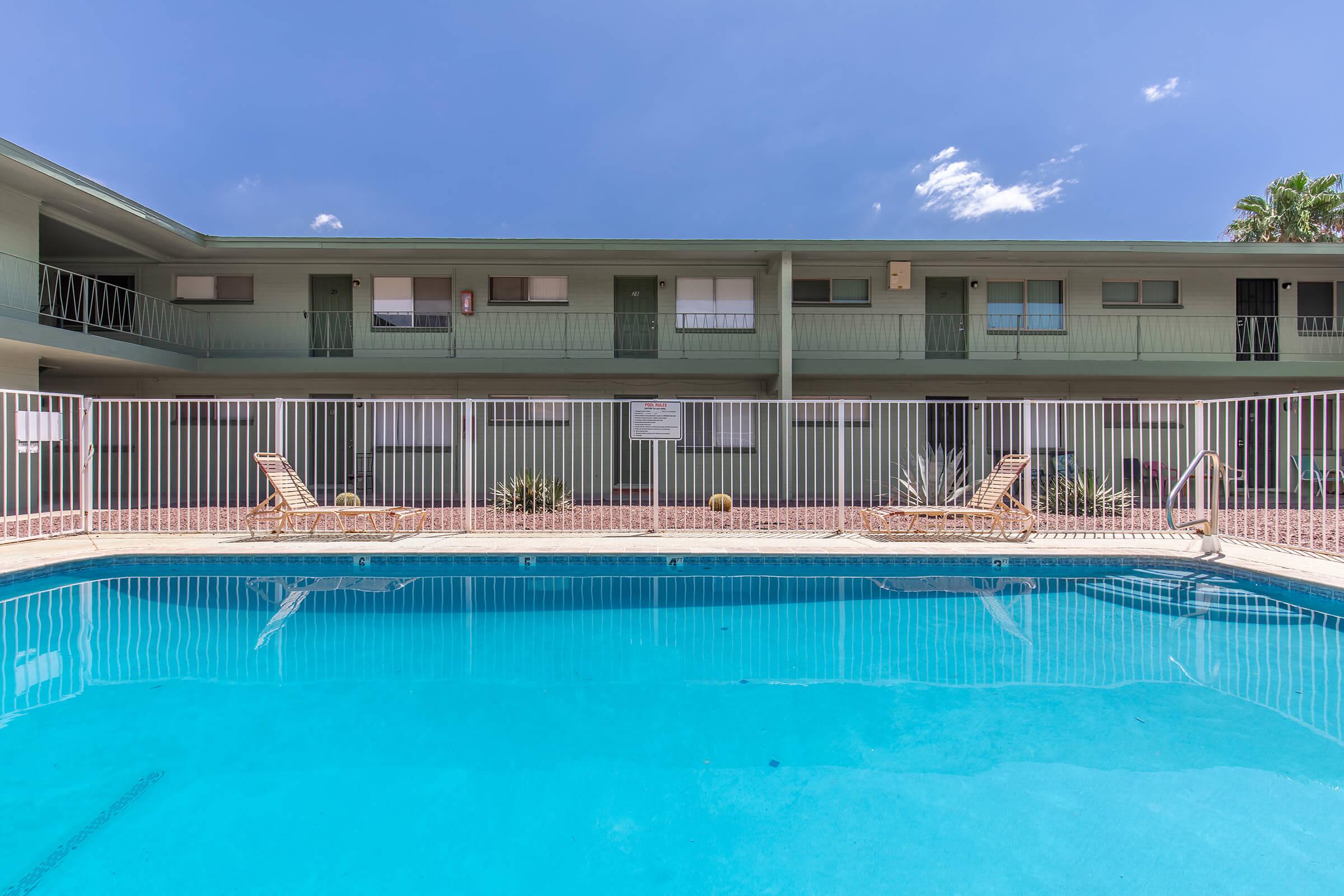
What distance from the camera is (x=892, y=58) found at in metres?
20.9

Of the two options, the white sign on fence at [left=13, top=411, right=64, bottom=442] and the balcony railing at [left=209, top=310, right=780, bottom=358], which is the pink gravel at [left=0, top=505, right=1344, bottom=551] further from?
the balcony railing at [left=209, top=310, right=780, bottom=358]

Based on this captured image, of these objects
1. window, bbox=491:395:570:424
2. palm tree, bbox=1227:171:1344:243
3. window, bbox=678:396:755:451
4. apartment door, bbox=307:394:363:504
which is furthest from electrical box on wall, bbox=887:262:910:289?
palm tree, bbox=1227:171:1344:243

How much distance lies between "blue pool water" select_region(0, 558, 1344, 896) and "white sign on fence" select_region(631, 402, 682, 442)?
292cm

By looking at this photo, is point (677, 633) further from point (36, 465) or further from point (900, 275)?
point (36, 465)

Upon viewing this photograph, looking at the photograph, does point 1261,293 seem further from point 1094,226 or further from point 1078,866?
point 1078,866

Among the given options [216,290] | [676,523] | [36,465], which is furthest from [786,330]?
[36,465]

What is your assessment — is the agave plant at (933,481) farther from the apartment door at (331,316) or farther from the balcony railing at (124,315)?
the balcony railing at (124,315)

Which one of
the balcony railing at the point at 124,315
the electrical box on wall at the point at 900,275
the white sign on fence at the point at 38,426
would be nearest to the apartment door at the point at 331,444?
the balcony railing at the point at 124,315

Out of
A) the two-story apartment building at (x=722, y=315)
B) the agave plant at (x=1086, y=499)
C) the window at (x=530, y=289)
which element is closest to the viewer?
the agave plant at (x=1086, y=499)

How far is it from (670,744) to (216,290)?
16.9 metres

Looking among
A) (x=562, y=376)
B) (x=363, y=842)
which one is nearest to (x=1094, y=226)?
(x=562, y=376)

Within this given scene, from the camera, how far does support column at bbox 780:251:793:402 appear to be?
13.6m

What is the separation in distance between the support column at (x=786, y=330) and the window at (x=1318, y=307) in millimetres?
12932

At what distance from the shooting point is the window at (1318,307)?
50.6ft
